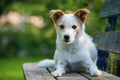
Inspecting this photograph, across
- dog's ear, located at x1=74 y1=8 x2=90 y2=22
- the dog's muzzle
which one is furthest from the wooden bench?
dog's ear, located at x1=74 y1=8 x2=90 y2=22

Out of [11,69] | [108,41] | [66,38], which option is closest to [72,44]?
[66,38]

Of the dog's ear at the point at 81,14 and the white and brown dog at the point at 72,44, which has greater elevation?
the dog's ear at the point at 81,14

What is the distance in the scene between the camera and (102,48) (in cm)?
664

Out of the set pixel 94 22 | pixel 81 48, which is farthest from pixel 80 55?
pixel 94 22

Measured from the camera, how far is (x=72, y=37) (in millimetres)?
5648

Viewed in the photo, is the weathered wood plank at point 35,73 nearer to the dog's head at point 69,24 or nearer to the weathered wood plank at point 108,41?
the dog's head at point 69,24

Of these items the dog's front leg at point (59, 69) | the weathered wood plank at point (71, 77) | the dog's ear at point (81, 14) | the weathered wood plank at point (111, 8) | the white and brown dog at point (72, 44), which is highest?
the weathered wood plank at point (111, 8)

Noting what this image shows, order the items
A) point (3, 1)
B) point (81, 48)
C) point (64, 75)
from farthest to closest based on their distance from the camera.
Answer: point (3, 1) < point (81, 48) < point (64, 75)

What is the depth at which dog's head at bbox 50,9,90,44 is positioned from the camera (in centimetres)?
561

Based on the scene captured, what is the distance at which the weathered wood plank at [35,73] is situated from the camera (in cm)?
518

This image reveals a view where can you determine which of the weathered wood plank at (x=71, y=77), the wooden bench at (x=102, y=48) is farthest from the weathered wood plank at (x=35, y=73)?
the weathered wood plank at (x=71, y=77)

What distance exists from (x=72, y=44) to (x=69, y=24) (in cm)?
35

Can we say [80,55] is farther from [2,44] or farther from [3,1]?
[2,44]

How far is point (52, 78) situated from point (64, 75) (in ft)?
1.19
